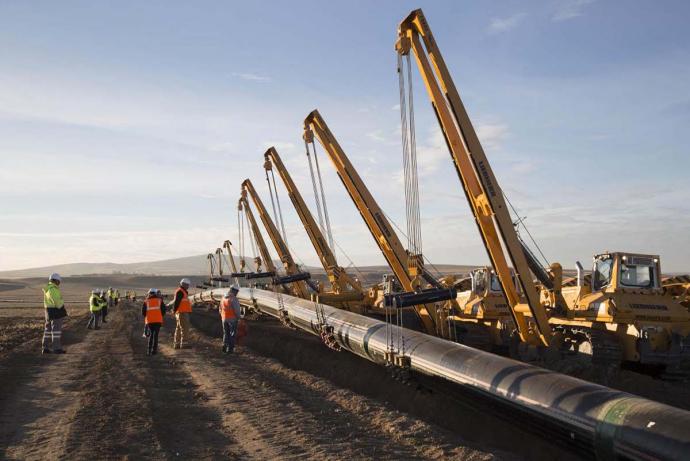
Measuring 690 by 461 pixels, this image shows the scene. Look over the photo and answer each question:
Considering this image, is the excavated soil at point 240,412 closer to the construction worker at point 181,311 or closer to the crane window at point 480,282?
the construction worker at point 181,311

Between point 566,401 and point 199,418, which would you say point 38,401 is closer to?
point 199,418

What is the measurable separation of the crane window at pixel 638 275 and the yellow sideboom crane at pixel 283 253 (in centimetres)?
1355

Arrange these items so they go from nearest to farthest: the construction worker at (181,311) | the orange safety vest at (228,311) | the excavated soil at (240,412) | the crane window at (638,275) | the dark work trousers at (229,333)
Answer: the excavated soil at (240,412), the crane window at (638,275), the dark work trousers at (229,333), the orange safety vest at (228,311), the construction worker at (181,311)

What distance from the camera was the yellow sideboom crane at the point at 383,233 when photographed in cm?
1859

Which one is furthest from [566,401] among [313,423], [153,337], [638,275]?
[153,337]

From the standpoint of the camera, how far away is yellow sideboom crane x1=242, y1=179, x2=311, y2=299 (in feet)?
89.1

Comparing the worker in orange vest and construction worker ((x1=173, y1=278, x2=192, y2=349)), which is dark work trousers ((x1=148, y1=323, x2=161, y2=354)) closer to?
the worker in orange vest

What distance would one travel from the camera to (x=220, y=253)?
63.7m

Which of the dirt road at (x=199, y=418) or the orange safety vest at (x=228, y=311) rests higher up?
the orange safety vest at (x=228, y=311)

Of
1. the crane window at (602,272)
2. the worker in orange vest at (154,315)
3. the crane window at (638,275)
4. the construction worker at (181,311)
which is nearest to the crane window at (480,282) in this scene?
the crane window at (602,272)

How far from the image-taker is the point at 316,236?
96.3 ft

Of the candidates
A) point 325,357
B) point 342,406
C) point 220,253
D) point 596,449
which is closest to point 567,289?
point 325,357

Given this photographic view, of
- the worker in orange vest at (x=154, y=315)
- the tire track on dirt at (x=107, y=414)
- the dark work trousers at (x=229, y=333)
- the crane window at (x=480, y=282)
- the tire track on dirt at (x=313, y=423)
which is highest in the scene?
the crane window at (x=480, y=282)

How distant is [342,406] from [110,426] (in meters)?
3.15
